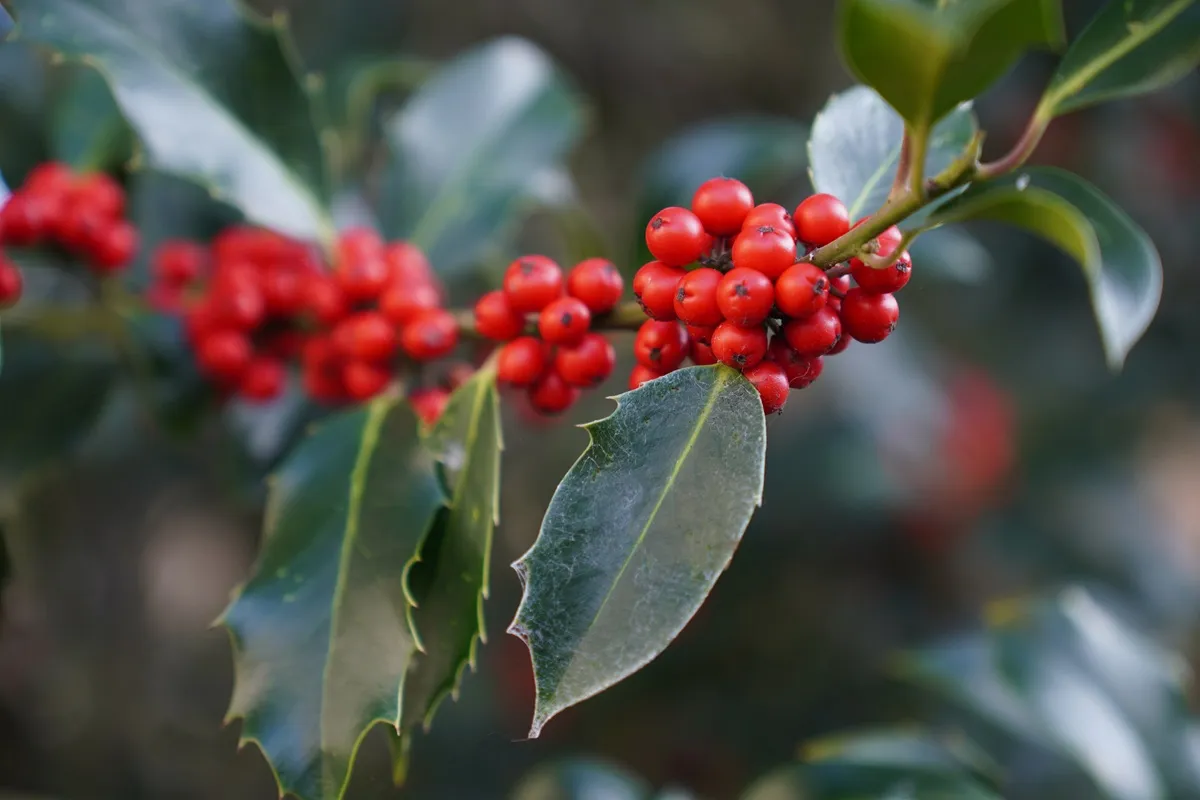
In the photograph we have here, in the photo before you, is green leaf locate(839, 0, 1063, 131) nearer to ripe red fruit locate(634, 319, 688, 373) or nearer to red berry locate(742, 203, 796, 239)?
red berry locate(742, 203, 796, 239)

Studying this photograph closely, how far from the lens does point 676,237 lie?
2.42 ft

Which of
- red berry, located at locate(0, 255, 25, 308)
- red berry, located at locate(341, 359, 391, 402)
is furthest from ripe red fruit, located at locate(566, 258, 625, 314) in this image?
red berry, located at locate(0, 255, 25, 308)

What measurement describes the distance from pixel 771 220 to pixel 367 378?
0.53 m

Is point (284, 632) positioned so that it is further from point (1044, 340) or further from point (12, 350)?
point (1044, 340)

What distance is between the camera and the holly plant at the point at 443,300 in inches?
26.1

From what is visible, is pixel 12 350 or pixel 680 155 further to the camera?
pixel 680 155

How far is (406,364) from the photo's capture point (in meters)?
1.09

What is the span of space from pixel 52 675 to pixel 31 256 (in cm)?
144

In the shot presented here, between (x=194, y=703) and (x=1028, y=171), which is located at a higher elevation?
(x=1028, y=171)

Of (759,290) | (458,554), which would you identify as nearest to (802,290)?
(759,290)

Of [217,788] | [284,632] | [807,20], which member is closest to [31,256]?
[284,632]

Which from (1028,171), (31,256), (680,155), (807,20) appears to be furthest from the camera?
(807,20)

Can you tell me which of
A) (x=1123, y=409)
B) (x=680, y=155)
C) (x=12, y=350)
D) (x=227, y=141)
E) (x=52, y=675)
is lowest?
(x=52, y=675)

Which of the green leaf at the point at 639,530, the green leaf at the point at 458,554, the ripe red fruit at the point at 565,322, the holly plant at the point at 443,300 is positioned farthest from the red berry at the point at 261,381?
the green leaf at the point at 639,530
